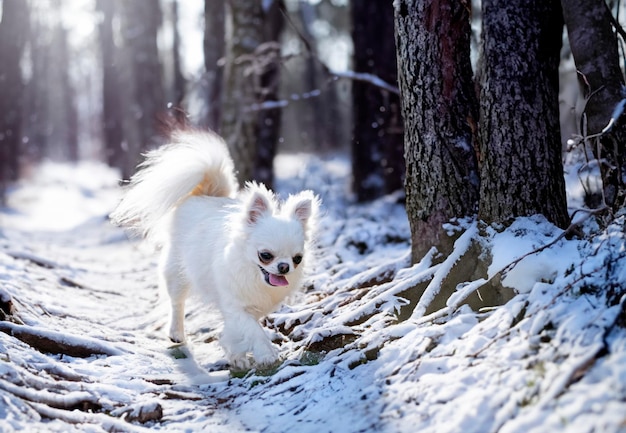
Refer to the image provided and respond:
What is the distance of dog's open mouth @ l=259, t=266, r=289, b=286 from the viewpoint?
14.5 feet

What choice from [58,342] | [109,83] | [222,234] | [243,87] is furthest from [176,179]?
[109,83]

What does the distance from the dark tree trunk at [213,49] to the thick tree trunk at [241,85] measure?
153 inches

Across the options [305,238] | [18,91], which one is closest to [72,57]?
[18,91]

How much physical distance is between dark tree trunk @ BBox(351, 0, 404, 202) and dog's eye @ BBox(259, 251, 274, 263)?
5874mm

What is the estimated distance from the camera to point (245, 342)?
4355mm

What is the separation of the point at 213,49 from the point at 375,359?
11.4 m

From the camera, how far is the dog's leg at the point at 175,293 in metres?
5.37

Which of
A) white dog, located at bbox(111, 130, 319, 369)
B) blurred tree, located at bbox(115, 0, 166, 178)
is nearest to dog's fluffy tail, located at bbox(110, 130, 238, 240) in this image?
white dog, located at bbox(111, 130, 319, 369)

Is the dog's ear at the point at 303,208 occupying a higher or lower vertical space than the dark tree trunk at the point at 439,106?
lower

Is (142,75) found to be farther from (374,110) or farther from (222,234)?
(222,234)

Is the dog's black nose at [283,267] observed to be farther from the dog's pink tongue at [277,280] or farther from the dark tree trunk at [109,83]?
the dark tree trunk at [109,83]

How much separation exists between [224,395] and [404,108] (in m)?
2.27

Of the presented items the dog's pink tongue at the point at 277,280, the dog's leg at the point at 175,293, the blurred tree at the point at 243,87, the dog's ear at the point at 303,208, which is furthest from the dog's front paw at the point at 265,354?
the blurred tree at the point at 243,87

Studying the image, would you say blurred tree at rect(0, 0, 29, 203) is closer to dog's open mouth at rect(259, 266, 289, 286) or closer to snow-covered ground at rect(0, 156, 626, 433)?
snow-covered ground at rect(0, 156, 626, 433)
